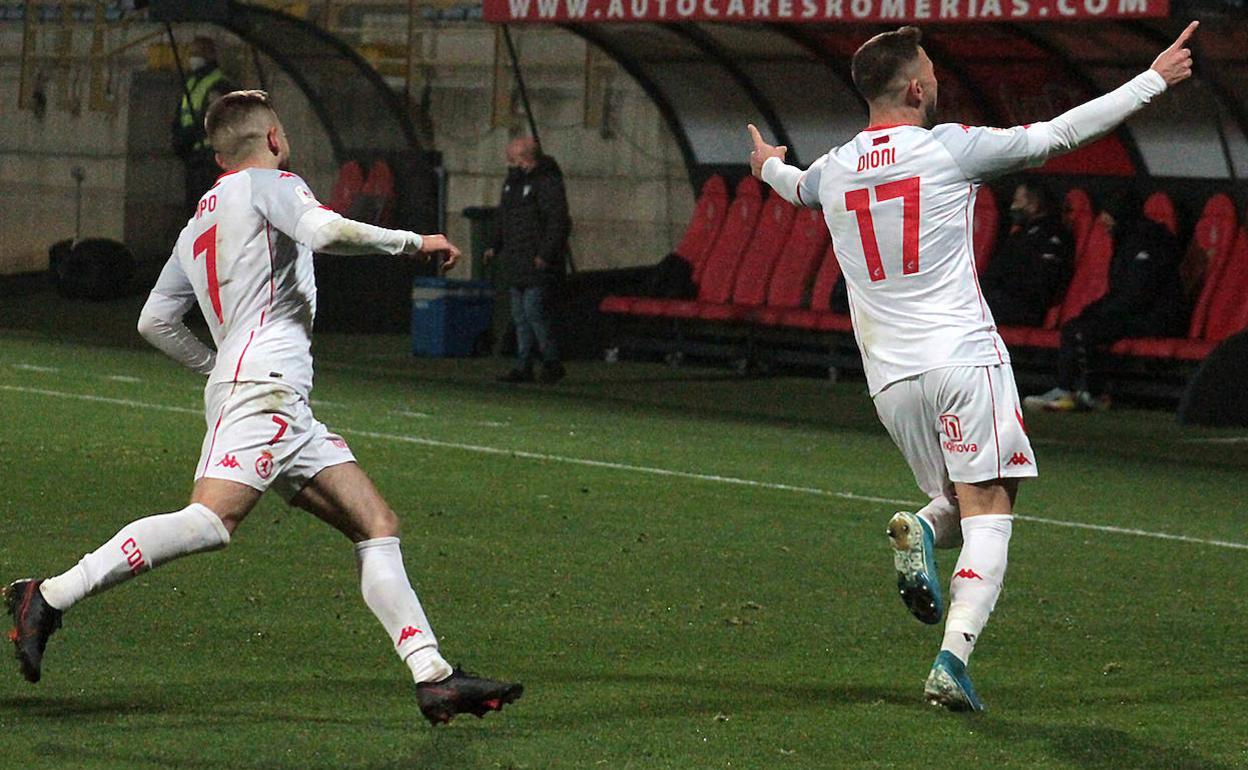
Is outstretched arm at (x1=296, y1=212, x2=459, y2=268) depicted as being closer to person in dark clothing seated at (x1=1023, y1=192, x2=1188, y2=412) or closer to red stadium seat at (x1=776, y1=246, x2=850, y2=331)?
A: person in dark clothing seated at (x1=1023, y1=192, x2=1188, y2=412)

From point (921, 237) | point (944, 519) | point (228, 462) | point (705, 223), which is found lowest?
point (944, 519)

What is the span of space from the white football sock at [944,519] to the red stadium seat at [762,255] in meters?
12.0

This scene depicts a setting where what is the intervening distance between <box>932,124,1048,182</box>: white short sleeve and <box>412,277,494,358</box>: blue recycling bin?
13222 mm

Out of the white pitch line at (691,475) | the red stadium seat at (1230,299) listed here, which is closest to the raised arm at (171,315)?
the white pitch line at (691,475)

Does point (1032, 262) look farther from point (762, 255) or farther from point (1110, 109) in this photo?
point (1110, 109)

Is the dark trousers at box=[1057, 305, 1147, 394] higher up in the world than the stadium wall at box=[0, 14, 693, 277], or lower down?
lower down

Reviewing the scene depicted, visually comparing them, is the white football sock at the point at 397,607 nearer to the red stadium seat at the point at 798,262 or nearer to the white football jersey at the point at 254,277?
the white football jersey at the point at 254,277

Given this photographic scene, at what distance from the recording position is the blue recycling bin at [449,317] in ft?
63.8

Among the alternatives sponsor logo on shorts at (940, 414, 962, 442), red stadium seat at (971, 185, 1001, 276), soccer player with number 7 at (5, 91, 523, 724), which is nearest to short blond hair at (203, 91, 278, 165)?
soccer player with number 7 at (5, 91, 523, 724)

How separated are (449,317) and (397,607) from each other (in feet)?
44.2

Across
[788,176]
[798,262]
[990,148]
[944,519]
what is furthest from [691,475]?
[798,262]

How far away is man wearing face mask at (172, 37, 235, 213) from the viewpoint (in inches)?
877

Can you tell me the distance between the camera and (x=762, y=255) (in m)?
18.9

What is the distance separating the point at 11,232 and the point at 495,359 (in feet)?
39.1
